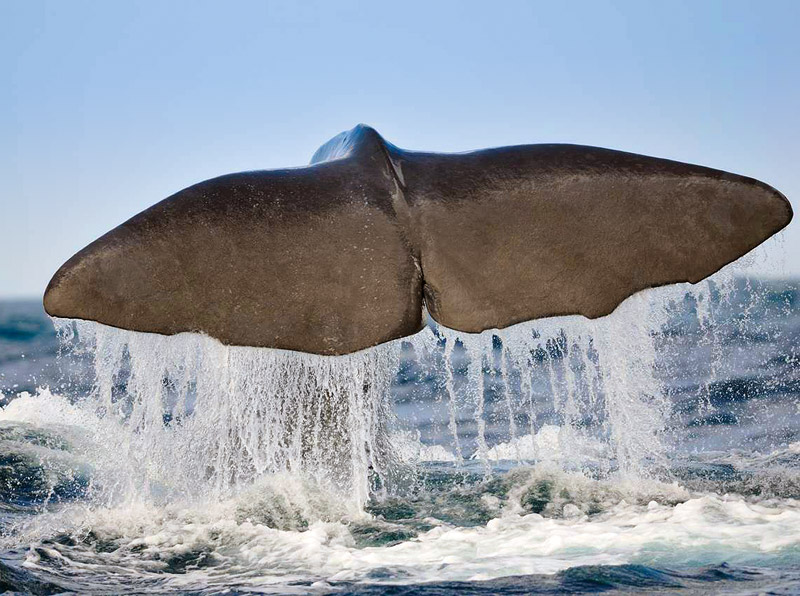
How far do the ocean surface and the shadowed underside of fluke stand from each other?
0.13 meters

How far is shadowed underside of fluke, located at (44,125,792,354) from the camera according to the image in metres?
3.73

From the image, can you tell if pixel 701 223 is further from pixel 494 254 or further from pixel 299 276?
pixel 299 276

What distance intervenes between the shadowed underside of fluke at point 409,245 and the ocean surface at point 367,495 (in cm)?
13

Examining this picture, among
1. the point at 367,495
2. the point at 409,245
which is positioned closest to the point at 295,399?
the point at 367,495

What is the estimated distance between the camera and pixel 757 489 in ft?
17.2

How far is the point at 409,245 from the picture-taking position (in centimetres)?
393

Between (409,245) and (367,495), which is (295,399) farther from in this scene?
(409,245)

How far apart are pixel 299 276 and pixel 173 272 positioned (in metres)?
0.50

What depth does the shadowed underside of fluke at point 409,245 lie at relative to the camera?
147 inches

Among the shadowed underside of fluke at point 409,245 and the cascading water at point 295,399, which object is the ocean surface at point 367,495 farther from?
the shadowed underside of fluke at point 409,245

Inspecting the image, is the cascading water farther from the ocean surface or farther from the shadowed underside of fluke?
the shadowed underside of fluke

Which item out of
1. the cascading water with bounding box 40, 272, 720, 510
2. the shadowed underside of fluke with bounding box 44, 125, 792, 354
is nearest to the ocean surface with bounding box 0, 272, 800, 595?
the cascading water with bounding box 40, 272, 720, 510

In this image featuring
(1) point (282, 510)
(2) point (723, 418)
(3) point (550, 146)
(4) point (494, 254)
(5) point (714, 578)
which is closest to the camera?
(5) point (714, 578)

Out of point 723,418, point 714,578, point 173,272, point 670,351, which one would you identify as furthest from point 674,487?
point 670,351
